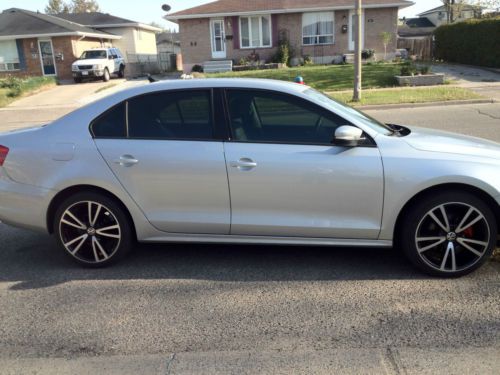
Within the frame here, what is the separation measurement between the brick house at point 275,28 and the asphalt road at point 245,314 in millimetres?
26437

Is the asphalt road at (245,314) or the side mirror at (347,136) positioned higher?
the side mirror at (347,136)

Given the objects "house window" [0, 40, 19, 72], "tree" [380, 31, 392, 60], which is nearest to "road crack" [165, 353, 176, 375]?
"tree" [380, 31, 392, 60]

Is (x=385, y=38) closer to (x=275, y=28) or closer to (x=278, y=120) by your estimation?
(x=275, y=28)

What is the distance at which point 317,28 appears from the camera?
30.1 meters

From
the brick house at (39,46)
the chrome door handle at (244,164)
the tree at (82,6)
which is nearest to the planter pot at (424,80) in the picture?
the chrome door handle at (244,164)

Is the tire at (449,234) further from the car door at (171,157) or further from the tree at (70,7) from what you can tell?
the tree at (70,7)

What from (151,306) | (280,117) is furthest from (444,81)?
(151,306)

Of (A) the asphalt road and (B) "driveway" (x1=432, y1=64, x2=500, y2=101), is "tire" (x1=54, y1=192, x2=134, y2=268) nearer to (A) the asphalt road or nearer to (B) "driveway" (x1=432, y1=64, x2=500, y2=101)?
(A) the asphalt road

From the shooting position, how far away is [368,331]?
317 centimetres

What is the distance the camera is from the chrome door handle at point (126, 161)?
4039mm

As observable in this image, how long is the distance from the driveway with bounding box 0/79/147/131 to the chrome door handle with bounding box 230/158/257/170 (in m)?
12.8

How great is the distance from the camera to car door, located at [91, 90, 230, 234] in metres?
3.97

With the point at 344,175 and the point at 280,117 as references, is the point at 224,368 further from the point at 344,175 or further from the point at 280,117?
the point at 280,117

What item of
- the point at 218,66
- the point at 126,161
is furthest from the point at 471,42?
the point at 126,161
